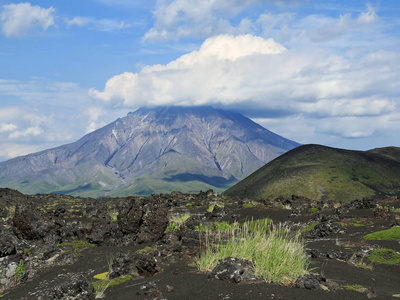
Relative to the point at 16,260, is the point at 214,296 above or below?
above

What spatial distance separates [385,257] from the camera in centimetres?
1617

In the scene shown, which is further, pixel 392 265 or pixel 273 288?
pixel 392 265

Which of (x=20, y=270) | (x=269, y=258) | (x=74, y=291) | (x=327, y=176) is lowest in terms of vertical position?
(x=20, y=270)

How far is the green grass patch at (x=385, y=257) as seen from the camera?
15.8 m

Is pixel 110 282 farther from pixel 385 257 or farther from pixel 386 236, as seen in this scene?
pixel 386 236

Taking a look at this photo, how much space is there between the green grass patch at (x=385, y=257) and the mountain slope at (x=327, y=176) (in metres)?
68.9

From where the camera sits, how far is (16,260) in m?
15.7

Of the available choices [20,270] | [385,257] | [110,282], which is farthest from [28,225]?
[385,257]

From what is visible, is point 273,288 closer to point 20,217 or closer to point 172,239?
point 172,239

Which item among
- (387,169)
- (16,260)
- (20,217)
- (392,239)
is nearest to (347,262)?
(392,239)

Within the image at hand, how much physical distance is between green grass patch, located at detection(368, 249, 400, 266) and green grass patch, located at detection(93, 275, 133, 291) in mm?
11230

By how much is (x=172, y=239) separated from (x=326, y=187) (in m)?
77.6

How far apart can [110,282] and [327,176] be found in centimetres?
8966

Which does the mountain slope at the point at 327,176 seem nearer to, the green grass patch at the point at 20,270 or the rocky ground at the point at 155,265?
the rocky ground at the point at 155,265
